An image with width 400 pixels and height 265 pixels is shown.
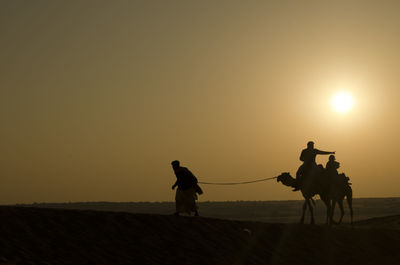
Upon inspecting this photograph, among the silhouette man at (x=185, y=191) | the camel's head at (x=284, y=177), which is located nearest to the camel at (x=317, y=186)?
the camel's head at (x=284, y=177)

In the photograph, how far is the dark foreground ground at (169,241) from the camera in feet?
56.6

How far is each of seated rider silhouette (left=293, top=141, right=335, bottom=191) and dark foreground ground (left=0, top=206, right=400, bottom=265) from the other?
6.74ft

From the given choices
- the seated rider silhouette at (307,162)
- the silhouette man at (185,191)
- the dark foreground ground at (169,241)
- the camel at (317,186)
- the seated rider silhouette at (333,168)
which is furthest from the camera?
the seated rider silhouette at (333,168)

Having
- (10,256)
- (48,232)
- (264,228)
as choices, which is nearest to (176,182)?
(264,228)

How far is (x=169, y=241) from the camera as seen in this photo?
1966 centimetres

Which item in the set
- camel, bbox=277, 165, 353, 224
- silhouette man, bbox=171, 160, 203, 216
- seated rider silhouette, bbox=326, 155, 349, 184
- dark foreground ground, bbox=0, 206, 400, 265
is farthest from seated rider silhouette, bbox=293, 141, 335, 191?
silhouette man, bbox=171, 160, 203, 216

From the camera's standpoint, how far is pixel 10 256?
1586 cm

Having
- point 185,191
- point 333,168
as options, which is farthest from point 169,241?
point 333,168

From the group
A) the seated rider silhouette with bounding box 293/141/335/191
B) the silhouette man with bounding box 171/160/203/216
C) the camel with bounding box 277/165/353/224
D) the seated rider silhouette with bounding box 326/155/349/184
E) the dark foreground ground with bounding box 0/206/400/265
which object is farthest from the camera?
the seated rider silhouette with bounding box 326/155/349/184

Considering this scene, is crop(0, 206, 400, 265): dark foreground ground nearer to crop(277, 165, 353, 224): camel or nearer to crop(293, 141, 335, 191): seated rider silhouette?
crop(277, 165, 353, 224): camel

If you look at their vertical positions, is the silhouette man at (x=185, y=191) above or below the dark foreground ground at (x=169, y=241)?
above

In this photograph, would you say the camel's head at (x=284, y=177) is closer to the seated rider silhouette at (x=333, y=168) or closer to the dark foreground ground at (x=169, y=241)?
the seated rider silhouette at (x=333, y=168)

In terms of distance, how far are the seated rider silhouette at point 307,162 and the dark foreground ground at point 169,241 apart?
2.05 meters

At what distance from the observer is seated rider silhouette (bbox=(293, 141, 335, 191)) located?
83.1 feet
